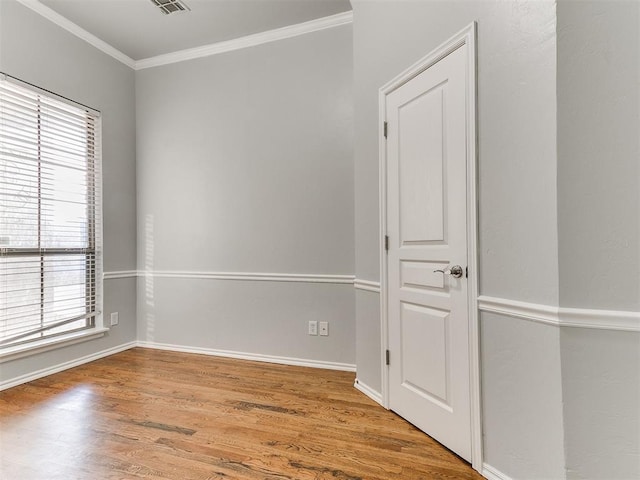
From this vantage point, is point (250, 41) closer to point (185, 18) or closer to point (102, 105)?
point (185, 18)

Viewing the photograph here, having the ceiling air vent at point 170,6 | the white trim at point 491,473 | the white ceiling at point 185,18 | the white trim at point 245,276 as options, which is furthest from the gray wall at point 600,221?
the ceiling air vent at point 170,6

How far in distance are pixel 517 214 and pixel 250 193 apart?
7.75ft

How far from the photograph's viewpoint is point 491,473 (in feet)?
5.01

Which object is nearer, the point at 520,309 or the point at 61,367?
the point at 520,309

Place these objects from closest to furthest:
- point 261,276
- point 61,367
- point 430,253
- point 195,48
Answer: point 430,253 < point 61,367 < point 261,276 < point 195,48

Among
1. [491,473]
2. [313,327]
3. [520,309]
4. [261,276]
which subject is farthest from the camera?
[261,276]

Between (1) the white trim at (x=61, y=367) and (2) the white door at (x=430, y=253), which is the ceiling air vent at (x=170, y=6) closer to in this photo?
(2) the white door at (x=430, y=253)

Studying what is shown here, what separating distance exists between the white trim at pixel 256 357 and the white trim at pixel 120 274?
734mm

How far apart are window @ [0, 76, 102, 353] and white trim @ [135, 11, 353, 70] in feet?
2.94

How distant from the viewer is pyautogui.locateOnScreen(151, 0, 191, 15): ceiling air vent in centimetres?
273

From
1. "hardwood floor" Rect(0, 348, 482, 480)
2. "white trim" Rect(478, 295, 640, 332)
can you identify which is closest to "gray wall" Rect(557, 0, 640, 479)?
"white trim" Rect(478, 295, 640, 332)

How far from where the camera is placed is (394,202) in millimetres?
2152

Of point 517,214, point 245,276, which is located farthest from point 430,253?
Answer: point 245,276

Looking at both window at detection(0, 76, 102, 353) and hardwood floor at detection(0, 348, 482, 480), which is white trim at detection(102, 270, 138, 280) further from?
hardwood floor at detection(0, 348, 482, 480)
